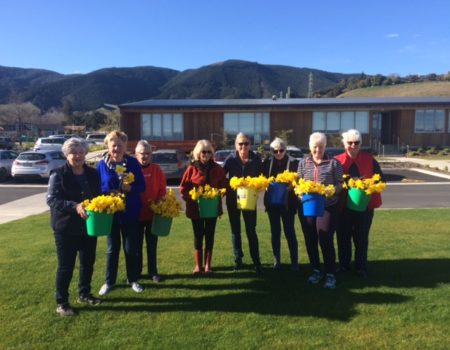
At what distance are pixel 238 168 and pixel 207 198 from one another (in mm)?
621

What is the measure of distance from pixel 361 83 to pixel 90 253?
390 ft

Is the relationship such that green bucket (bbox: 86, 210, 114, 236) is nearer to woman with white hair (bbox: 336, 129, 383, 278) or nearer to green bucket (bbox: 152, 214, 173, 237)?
green bucket (bbox: 152, 214, 173, 237)

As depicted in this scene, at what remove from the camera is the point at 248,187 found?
4.94 m

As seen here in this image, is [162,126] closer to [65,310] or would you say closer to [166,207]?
[166,207]

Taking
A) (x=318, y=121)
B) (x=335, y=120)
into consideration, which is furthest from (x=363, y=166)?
(x=335, y=120)

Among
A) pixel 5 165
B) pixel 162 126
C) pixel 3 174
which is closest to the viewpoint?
pixel 3 174

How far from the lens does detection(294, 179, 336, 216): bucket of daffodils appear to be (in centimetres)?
455

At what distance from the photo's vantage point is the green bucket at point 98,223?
398 centimetres

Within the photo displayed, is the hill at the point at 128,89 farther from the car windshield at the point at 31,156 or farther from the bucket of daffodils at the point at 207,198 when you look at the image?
the bucket of daffodils at the point at 207,198

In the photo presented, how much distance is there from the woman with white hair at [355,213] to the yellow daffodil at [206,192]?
4.85 ft

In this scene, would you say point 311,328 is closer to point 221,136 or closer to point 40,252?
point 40,252

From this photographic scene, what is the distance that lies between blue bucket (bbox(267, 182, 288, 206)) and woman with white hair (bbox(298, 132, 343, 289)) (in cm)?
25

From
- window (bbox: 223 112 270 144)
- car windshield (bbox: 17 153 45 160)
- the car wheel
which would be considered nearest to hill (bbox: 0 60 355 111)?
window (bbox: 223 112 270 144)

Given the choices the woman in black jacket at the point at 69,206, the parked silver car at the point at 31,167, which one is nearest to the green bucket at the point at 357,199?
the woman in black jacket at the point at 69,206
